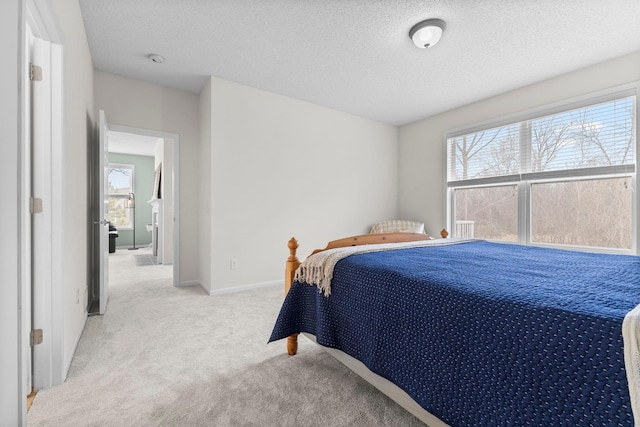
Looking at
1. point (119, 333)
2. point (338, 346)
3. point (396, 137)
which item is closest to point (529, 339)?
point (338, 346)

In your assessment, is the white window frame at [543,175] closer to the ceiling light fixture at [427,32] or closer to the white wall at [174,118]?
the ceiling light fixture at [427,32]

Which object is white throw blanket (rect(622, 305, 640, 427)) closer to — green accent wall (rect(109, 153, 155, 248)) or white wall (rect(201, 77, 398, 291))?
white wall (rect(201, 77, 398, 291))

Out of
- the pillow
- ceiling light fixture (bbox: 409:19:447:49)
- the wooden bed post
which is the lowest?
the wooden bed post

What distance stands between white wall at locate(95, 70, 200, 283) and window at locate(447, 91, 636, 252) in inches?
142

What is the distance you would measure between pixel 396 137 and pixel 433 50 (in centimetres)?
237

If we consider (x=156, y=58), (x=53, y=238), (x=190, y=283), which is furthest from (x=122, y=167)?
(x=53, y=238)

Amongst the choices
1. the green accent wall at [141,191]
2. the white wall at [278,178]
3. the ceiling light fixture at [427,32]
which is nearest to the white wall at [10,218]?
the white wall at [278,178]

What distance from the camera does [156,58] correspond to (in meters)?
2.94

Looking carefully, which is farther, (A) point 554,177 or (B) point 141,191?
(B) point 141,191

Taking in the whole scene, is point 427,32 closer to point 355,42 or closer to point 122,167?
point 355,42

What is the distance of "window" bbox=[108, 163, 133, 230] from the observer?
7.57 metres

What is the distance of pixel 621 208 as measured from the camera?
288cm

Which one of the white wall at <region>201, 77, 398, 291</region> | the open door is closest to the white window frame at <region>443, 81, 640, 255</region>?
the white wall at <region>201, 77, 398, 291</region>

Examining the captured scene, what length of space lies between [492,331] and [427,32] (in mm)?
2333
